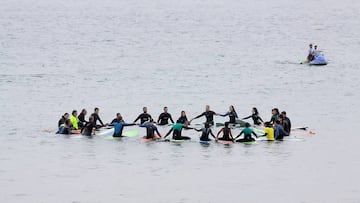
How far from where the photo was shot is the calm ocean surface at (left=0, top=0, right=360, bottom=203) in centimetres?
3816

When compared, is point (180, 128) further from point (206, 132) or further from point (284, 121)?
point (284, 121)

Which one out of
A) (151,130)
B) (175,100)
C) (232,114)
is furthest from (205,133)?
(175,100)

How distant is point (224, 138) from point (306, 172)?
7703 mm

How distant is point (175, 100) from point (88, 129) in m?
19.0

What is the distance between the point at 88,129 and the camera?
4972 cm

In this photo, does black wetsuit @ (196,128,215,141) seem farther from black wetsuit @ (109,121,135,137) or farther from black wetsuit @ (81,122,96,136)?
black wetsuit @ (81,122,96,136)

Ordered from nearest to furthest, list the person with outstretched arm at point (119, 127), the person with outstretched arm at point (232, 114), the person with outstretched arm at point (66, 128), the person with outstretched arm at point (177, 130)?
1. the person with outstretched arm at point (177, 130)
2. the person with outstretched arm at point (119, 127)
3. the person with outstretched arm at point (66, 128)
4. the person with outstretched arm at point (232, 114)

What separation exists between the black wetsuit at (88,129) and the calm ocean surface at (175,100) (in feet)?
1.96

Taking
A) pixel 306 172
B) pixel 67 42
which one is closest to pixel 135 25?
pixel 67 42

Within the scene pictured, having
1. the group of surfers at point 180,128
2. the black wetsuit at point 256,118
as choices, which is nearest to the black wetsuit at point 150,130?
the group of surfers at point 180,128

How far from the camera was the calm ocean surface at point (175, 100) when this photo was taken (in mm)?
38156

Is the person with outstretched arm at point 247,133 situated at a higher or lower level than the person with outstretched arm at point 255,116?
lower

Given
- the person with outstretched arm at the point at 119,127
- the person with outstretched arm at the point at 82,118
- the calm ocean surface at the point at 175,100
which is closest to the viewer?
the calm ocean surface at the point at 175,100

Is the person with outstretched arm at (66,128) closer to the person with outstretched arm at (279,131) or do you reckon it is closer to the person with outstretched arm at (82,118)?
the person with outstretched arm at (82,118)
